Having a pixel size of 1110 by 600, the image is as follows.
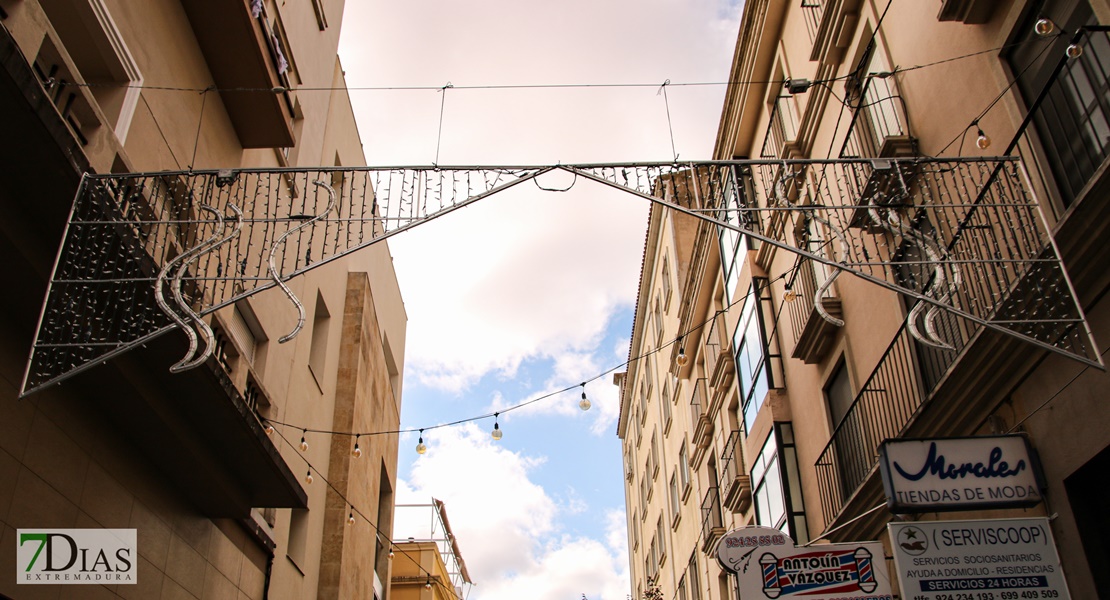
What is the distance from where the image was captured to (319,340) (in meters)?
21.1

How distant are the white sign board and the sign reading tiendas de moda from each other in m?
1.33

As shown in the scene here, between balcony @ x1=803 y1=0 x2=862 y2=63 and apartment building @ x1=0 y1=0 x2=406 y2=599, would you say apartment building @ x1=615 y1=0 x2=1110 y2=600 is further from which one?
apartment building @ x1=0 y1=0 x2=406 y2=599

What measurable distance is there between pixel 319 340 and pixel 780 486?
1136cm

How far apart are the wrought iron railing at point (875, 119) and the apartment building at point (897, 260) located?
0.04 metres

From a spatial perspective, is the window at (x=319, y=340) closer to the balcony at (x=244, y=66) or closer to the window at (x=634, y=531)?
the balcony at (x=244, y=66)

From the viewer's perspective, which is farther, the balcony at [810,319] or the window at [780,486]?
the window at [780,486]

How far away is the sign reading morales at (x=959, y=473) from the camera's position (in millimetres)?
7738

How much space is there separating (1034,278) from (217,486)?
10.1m

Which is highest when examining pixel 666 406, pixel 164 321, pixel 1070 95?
pixel 666 406

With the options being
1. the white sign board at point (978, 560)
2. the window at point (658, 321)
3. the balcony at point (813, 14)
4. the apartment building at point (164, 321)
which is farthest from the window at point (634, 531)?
the white sign board at point (978, 560)

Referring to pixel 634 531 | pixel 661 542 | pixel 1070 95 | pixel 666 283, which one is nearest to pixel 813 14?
A: pixel 1070 95

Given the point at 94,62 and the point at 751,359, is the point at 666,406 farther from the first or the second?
the point at 94,62

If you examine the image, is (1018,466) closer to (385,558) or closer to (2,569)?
(2,569)

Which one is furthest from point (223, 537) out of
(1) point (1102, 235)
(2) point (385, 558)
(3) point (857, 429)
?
(2) point (385, 558)
